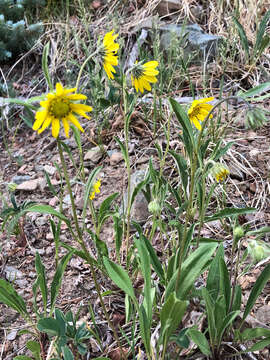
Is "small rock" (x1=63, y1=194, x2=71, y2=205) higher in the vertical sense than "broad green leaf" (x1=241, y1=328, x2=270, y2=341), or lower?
lower

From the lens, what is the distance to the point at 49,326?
56.1 inches

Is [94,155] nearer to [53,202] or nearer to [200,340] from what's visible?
[53,202]

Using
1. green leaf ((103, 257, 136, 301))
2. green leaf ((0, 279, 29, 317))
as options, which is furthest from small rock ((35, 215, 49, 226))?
green leaf ((103, 257, 136, 301))

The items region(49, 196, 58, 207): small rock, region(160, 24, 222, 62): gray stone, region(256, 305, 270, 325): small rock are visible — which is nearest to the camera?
region(256, 305, 270, 325): small rock

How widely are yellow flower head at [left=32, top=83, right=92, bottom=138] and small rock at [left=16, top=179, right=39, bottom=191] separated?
1.52 meters

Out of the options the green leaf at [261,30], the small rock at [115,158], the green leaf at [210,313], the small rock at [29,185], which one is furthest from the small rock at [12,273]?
the green leaf at [261,30]

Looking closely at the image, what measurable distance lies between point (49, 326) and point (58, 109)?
726 millimetres

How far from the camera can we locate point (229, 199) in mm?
2357

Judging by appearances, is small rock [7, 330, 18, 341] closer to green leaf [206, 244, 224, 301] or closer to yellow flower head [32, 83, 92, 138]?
green leaf [206, 244, 224, 301]

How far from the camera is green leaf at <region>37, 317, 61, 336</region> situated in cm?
140

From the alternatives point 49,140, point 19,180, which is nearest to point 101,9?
point 49,140

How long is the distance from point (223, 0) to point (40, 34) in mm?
1809

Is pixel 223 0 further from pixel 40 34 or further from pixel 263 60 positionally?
pixel 40 34

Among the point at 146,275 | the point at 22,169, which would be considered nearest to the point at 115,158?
the point at 22,169
